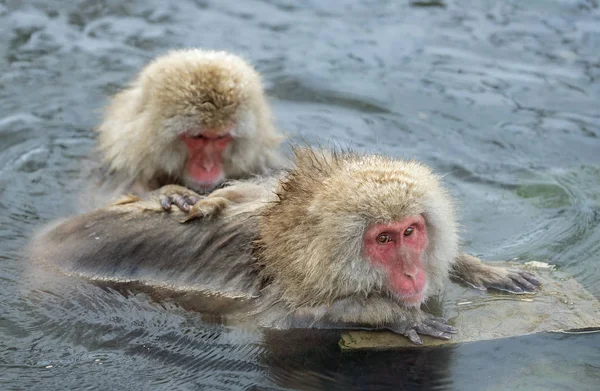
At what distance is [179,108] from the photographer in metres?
6.88

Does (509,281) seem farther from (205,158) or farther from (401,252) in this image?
(205,158)

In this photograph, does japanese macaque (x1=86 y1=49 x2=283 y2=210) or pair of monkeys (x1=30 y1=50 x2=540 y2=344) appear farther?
japanese macaque (x1=86 y1=49 x2=283 y2=210)

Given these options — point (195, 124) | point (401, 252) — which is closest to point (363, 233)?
point (401, 252)

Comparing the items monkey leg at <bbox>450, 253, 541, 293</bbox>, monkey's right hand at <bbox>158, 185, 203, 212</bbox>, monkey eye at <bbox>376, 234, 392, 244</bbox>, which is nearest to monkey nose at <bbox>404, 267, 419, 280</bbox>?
monkey eye at <bbox>376, 234, 392, 244</bbox>

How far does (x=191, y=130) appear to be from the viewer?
6.94m

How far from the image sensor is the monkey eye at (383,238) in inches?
196

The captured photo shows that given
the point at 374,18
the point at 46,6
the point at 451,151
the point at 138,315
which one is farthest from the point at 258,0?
the point at 138,315

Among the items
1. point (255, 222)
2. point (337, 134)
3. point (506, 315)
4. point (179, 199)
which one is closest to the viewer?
point (506, 315)

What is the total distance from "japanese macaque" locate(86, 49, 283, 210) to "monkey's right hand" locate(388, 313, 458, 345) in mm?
2354

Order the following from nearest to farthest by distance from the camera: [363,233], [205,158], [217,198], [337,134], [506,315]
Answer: [363,233] < [506,315] < [217,198] < [205,158] < [337,134]

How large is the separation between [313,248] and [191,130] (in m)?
2.16

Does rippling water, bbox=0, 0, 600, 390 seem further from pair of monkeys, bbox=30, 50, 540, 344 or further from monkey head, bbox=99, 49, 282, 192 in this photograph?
monkey head, bbox=99, 49, 282, 192

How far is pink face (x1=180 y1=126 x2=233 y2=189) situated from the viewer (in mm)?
7070

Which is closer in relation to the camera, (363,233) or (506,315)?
(363,233)
